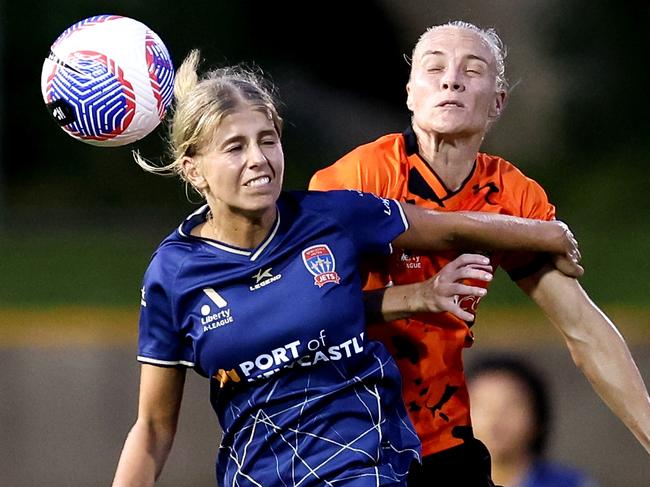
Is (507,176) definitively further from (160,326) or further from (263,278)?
(160,326)

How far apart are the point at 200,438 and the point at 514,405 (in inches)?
101

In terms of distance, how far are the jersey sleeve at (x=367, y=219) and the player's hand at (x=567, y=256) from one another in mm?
479

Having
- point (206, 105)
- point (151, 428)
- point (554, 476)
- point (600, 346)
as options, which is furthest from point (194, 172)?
point (554, 476)

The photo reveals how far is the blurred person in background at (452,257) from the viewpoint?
13.6 feet

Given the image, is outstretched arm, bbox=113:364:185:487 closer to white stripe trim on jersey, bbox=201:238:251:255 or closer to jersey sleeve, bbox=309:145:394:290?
white stripe trim on jersey, bbox=201:238:251:255

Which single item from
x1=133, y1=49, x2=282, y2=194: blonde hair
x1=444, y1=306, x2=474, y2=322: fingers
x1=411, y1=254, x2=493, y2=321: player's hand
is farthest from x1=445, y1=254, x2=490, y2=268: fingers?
x1=133, y1=49, x2=282, y2=194: blonde hair

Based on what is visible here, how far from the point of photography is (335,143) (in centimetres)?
970

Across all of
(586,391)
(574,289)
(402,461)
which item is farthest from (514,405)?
(586,391)

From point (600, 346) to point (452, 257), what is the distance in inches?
21.4

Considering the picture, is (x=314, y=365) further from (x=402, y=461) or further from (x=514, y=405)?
(x=514, y=405)

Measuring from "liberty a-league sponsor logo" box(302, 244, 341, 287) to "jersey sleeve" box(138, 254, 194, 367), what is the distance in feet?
1.12

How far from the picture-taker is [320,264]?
3756mm

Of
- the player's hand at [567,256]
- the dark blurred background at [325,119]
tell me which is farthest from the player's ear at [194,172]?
the dark blurred background at [325,119]

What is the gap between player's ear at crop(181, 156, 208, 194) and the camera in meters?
3.79
